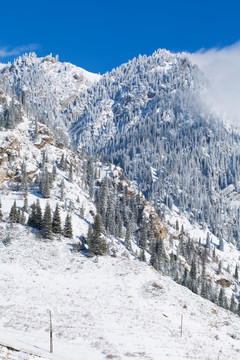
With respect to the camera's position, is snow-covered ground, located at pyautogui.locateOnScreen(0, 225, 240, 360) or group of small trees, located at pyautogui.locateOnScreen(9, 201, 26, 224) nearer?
snow-covered ground, located at pyautogui.locateOnScreen(0, 225, 240, 360)

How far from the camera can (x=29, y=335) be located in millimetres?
31062

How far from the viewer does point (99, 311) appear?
40.2 meters

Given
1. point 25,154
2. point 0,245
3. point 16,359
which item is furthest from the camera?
point 25,154

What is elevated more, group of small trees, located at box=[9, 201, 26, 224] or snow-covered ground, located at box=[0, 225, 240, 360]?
group of small trees, located at box=[9, 201, 26, 224]

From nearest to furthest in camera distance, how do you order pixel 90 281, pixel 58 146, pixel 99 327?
pixel 99 327, pixel 90 281, pixel 58 146

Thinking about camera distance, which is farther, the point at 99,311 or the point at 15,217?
the point at 15,217

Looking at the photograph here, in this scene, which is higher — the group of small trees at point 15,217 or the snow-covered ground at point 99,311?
the group of small trees at point 15,217

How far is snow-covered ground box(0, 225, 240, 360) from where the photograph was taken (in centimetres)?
3058

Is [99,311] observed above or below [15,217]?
below

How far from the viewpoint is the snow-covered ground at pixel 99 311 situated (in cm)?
3058

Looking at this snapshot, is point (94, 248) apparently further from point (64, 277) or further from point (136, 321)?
point (136, 321)

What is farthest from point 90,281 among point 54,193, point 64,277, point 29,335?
point 54,193

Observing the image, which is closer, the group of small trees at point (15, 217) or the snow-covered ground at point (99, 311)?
the snow-covered ground at point (99, 311)

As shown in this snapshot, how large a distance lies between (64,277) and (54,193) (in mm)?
→ 61293
